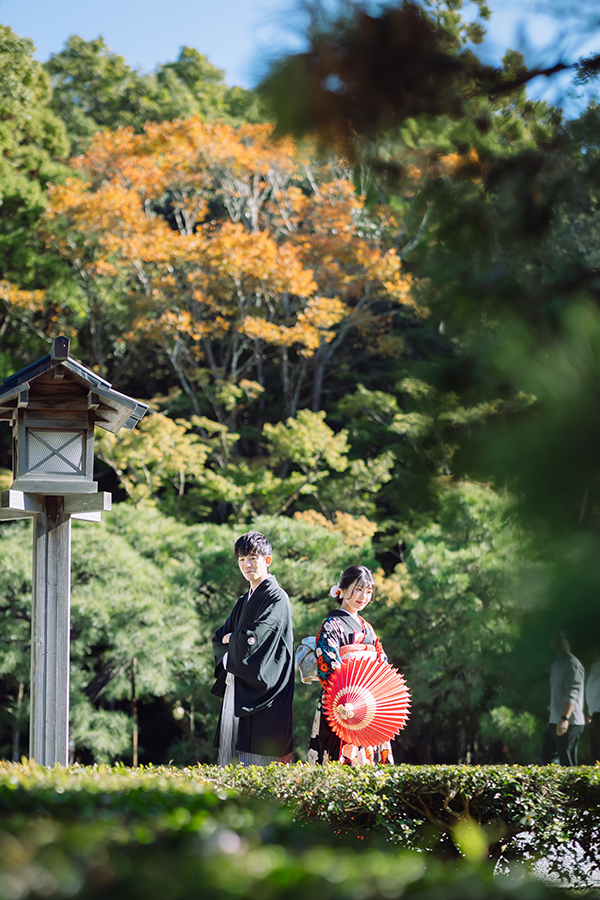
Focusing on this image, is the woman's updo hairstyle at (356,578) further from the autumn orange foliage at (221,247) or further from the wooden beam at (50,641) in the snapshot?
the autumn orange foliage at (221,247)

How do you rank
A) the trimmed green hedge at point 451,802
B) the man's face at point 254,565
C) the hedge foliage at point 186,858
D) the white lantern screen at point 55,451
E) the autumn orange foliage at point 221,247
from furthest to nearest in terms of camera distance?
1. the autumn orange foliage at point 221,247
2. the man's face at point 254,565
3. the white lantern screen at point 55,451
4. the trimmed green hedge at point 451,802
5. the hedge foliage at point 186,858

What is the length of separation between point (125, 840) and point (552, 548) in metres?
0.88

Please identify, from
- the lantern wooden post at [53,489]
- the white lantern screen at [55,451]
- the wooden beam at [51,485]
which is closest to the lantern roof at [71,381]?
the lantern wooden post at [53,489]

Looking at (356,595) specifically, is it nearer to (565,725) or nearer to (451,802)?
(451,802)

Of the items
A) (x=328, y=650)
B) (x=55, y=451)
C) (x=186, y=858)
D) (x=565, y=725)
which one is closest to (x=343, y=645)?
(x=328, y=650)

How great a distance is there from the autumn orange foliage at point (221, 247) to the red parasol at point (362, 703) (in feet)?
21.9

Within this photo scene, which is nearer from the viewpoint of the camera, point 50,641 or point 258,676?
point 50,641

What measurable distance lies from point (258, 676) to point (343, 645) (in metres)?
0.45

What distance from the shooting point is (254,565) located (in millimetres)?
3873

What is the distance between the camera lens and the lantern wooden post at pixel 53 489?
3559 millimetres

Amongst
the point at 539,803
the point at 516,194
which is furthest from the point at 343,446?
the point at 516,194

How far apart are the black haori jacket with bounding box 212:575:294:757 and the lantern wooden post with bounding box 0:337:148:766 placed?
0.84 m

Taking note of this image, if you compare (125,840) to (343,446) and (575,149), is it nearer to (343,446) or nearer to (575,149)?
(575,149)

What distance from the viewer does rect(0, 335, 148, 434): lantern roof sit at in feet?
12.0
